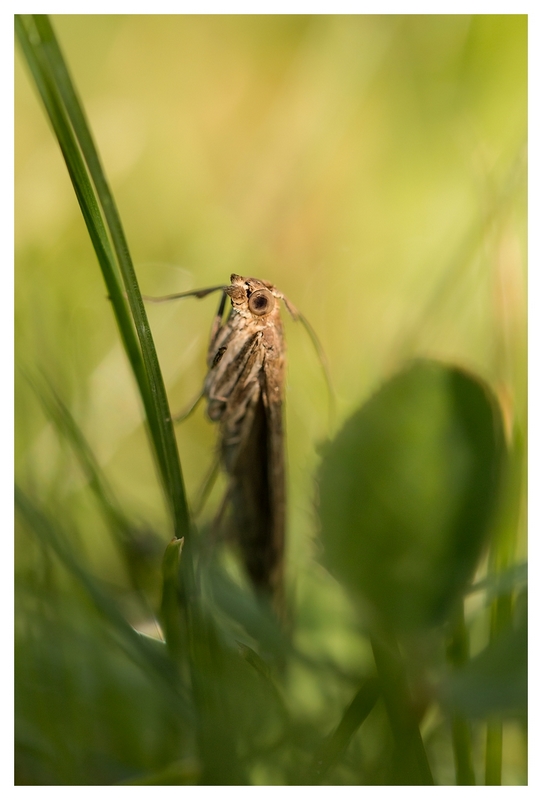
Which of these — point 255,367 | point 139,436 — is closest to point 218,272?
point 139,436

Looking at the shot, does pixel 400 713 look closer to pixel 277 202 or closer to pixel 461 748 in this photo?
pixel 461 748

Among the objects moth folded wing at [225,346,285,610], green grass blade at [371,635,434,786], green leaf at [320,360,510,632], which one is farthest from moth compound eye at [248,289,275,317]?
green grass blade at [371,635,434,786]

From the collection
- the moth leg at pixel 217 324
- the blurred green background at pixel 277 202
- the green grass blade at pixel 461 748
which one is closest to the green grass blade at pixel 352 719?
the green grass blade at pixel 461 748

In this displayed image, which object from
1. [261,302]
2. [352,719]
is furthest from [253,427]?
[352,719]

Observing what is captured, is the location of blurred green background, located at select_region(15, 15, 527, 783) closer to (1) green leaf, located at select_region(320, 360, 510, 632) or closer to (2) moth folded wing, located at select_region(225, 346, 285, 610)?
(2) moth folded wing, located at select_region(225, 346, 285, 610)

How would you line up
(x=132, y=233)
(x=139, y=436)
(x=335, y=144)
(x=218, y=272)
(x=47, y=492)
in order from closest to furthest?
(x=47, y=492) < (x=139, y=436) < (x=218, y=272) < (x=132, y=233) < (x=335, y=144)

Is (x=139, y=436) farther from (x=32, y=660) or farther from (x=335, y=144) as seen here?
(x=335, y=144)
